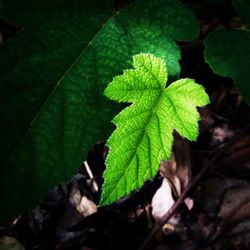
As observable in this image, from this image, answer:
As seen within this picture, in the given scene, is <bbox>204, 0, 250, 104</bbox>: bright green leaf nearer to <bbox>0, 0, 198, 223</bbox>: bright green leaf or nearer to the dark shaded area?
<bbox>0, 0, 198, 223</bbox>: bright green leaf

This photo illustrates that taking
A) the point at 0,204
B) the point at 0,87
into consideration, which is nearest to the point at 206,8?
the point at 0,87

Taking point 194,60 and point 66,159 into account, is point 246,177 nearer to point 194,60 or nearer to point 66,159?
point 194,60

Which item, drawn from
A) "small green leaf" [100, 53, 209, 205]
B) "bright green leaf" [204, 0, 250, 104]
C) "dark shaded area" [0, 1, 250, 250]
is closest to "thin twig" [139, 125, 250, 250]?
"dark shaded area" [0, 1, 250, 250]

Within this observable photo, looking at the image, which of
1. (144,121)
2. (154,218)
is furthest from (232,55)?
(154,218)

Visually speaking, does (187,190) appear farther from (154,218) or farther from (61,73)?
(61,73)

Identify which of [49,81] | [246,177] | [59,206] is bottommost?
[246,177]

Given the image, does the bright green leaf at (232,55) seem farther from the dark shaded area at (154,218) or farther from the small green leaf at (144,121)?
the dark shaded area at (154,218)
